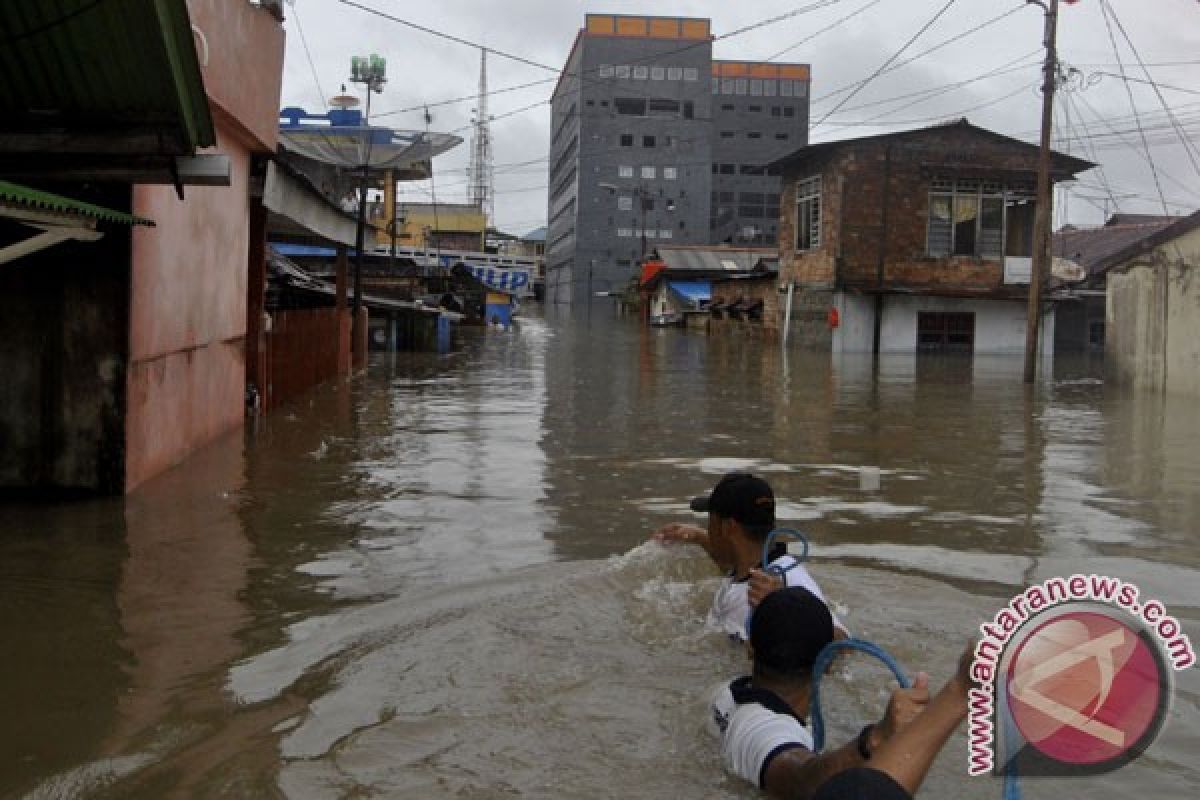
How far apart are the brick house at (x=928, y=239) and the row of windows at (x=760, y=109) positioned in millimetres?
86150

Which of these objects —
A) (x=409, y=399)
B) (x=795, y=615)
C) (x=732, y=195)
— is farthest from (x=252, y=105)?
(x=732, y=195)

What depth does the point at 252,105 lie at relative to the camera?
12195 mm

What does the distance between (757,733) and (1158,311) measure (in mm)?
20073

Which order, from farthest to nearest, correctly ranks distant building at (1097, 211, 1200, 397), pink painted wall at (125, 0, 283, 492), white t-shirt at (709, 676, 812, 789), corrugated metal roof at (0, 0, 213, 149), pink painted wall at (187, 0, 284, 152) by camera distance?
distant building at (1097, 211, 1200, 397) → pink painted wall at (187, 0, 284, 152) → pink painted wall at (125, 0, 283, 492) → corrugated metal roof at (0, 0, 213, 149) → white t-shirt at (709, 676, 812, 789)

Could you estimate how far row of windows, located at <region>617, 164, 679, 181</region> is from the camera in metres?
108

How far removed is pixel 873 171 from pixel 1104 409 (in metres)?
17.0

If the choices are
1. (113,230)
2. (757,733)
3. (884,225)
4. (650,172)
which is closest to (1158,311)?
(884,225)

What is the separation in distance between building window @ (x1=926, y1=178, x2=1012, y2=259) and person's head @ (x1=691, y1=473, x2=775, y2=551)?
31.0 meters

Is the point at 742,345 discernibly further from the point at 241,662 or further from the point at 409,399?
the point at 241,662

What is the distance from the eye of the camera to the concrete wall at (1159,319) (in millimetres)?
20031

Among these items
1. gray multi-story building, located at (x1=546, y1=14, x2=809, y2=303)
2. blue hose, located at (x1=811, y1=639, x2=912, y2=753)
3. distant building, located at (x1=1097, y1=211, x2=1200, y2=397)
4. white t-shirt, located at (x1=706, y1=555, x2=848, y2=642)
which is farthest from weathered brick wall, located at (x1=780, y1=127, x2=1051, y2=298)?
gray multi-story building, located at (x1=546, y1=14, x2=809, y2=303)

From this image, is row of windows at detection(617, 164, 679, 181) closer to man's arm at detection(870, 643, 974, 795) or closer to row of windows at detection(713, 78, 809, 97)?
row of windows at detection(713, 78, 809, 97)

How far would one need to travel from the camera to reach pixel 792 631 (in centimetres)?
366

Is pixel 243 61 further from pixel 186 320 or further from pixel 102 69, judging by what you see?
pixel 102 69
